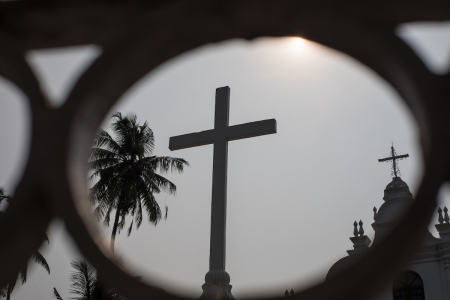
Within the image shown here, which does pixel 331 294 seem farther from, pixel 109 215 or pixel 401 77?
pixel 109 215

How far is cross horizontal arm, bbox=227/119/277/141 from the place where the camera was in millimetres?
7562

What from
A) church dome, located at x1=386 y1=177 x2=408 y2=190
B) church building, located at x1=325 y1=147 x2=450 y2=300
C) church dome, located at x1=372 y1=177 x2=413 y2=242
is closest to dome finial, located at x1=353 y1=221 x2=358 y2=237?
church building, located at x1=325 y1=147 x2=450 y2=300

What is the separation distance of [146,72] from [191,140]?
6.92 metres

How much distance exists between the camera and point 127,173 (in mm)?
18391

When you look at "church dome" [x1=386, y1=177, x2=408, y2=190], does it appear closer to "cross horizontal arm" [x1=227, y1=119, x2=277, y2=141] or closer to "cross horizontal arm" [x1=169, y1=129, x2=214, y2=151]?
"cross horizontal arm" [x1=227, y1=119, x2=277, y2=141]

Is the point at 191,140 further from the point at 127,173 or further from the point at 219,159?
the point at 127,173

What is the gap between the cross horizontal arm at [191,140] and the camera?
7766 millimetres

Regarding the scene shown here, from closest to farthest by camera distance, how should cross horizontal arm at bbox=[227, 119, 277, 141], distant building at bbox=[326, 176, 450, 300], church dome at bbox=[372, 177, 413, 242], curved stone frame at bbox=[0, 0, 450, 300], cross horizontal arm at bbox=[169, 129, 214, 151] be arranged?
curved stone frame at bbox=[0, 0, 450, 300]
cross horizontal arm at bbox=[227, 119, 277, 141]
cross horizontal arm at bbox=[169, 129, 214, 151]
distant building at bbox=[326, 176, 450, 300]
church dome at bbox=[372, 177, 413, 242]

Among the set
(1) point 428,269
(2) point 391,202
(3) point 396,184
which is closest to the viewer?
(1) point 428,269

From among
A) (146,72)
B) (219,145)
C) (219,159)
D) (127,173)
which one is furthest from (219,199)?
(127,173)

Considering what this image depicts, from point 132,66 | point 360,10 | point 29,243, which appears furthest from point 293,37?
point 29,243

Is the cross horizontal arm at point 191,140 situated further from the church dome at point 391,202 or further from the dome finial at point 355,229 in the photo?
the dome finial at point 355,229

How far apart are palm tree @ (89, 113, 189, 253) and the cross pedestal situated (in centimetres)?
1021

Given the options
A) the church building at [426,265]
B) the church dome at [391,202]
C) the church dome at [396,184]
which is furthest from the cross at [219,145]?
the church dome at [396,184]
